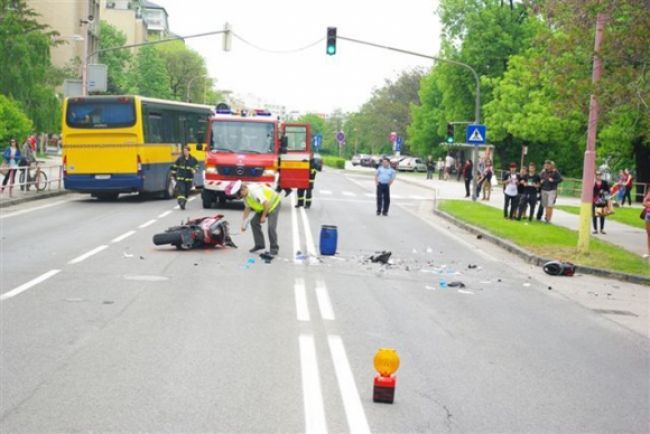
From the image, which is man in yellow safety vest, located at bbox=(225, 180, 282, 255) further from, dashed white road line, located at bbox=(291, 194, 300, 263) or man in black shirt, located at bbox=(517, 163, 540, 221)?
man in black shirt, located at bbox=(517, 163, 540, 221)

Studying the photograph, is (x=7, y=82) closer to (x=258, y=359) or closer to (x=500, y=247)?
(x=500, y=247)

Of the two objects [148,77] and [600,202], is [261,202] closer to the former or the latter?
[600,202]

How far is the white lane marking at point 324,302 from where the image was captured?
11.0m

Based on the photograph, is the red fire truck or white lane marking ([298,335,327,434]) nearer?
white lane marking ([298,335,327,434])

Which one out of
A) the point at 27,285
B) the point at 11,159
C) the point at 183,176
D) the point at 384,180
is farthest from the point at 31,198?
the point at 27,285

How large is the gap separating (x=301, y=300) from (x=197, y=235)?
20.4 feet

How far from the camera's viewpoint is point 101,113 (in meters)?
30.7

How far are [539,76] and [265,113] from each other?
11063mm

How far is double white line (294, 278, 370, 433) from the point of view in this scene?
20.8 feet

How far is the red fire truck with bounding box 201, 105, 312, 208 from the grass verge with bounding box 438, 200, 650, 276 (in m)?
5.77

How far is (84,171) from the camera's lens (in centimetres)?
3080

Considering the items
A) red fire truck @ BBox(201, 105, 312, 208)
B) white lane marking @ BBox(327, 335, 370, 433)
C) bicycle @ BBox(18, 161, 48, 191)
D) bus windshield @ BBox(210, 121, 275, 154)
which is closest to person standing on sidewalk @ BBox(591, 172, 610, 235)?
red fire truck @ BBox(201, 105, 312, 208)

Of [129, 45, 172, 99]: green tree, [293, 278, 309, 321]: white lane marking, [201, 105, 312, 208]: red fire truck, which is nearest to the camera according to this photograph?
[293, 278, 309, 321]: white lane marking

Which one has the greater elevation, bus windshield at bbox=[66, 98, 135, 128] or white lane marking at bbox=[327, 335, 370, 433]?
bus windshield at bbox=[66, 98, 135, 128]
